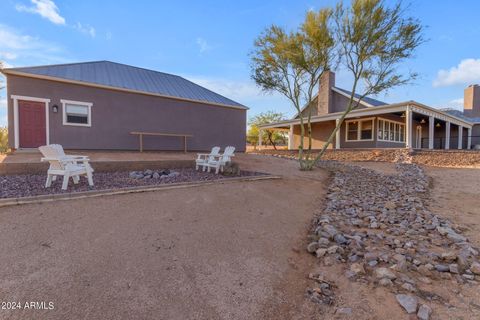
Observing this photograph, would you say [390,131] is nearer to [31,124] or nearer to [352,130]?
[352,130]

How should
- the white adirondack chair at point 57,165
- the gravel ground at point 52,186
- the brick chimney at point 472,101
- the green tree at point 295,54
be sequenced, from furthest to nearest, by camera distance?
1. the brick chimney at point 472,101
2. the green tree at point 295,54
3. the white adirondack chair at point 57,165
4. the gravel ground at point 52,186

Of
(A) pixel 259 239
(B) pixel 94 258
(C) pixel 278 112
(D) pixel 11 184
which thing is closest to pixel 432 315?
(A) pixel 259 239

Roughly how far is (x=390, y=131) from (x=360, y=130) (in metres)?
2.14

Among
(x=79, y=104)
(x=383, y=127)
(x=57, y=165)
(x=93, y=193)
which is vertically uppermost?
(x=79, y=104)

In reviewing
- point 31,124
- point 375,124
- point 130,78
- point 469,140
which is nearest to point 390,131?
point 375,124

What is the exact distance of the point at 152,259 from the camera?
2.42 metres

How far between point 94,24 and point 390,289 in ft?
36.5

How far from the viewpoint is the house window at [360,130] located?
15.3 meters

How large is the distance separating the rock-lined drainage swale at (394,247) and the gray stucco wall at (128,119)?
9.35 m

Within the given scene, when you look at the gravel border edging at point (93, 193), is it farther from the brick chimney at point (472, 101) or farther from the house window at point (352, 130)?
the brick chimney at point (472, 101)

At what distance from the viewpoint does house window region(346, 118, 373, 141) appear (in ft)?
50.1

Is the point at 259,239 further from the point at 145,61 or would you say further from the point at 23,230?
the point at 145,61

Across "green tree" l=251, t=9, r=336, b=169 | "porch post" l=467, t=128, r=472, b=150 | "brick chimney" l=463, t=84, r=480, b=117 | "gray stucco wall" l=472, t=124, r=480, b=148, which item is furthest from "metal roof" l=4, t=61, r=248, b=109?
"brick chimney" l=463, t=84, r=480, b=117

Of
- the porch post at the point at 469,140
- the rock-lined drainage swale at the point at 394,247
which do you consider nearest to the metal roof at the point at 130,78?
the rock-lined drainage swale at the point at 394,247
